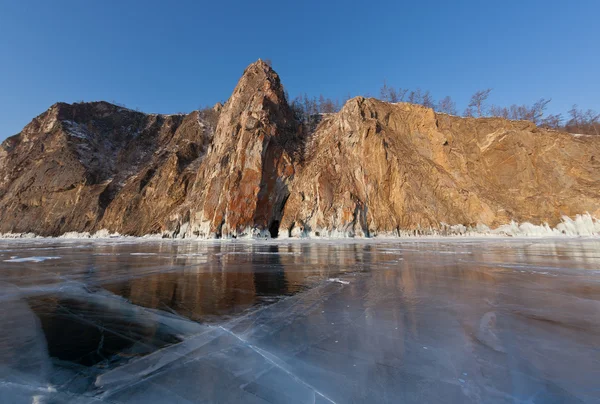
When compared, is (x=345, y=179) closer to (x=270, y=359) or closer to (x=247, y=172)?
(x=247, y=172)

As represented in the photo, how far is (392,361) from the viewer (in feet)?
10.4

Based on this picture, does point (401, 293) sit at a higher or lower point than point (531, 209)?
lower

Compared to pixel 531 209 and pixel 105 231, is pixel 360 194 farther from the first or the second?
pixel 105 231

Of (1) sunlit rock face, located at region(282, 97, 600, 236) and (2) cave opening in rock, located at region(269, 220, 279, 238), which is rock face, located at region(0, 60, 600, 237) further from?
(2) cave opening in rock, located at region(269, 220, 279, 238)

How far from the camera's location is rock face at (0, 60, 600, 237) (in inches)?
1478

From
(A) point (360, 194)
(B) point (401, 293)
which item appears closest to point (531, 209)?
(A) point (360, 194)

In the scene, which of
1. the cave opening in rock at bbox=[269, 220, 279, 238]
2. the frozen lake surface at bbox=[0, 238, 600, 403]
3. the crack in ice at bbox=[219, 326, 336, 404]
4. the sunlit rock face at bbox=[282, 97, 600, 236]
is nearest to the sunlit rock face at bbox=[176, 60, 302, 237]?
the cave opening in rock at bbox=[269, 220, 279, 238]

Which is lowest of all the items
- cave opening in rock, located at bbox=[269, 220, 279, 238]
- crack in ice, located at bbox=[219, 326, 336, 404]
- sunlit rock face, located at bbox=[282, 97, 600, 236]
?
crack in ice, located at bbox=[219, 326, 336, 404]

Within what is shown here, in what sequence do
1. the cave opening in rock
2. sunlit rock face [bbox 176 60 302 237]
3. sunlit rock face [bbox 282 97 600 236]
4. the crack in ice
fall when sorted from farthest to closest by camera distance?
the cave opening in rock
sunlit rock face [bbox 176 60 302 237]
sunlit rock face [bbox 282 97 600 236]
the crack in ice

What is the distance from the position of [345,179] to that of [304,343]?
1490 inches

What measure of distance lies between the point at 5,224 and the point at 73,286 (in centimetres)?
7229

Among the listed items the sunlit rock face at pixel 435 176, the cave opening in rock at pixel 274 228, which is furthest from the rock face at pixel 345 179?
the cave opening in rock at pixel 274 228

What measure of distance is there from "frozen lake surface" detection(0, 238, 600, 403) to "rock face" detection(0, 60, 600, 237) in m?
31.4

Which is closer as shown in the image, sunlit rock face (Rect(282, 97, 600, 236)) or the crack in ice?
the crack in ice
